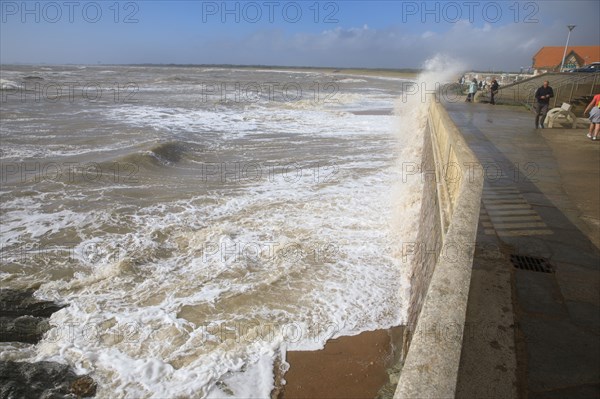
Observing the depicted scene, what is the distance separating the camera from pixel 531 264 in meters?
4.11

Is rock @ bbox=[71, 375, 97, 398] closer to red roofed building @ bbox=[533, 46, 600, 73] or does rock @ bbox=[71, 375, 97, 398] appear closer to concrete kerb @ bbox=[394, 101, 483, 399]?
concrete kerb @ bbox=[394, 101, 483, 399]

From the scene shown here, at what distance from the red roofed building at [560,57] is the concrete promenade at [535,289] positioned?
Result: 2466 inches

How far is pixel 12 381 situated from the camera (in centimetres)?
370

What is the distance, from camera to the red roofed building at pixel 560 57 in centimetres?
6147

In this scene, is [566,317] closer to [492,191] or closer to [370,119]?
[492,191]

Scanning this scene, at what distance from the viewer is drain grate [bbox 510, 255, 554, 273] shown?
4.00 meters

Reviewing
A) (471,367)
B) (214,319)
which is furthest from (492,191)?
(214,319)

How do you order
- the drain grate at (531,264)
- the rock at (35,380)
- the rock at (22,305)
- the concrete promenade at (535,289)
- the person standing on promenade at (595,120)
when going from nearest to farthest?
the concrete promenade at (535,289) < the rock at (35,380) < the drain grate at (531,264) < the rock at (22,305) < the person standing on promenade at (595,120)

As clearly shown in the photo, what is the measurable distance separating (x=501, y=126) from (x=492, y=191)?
831cm
